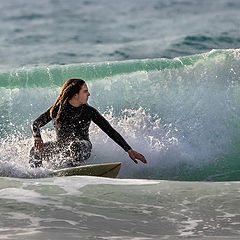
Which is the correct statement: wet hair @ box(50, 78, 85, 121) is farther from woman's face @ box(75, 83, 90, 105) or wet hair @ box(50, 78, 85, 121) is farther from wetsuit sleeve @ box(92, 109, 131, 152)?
wetsuit sleeve @ box(92, 109, 131, 152)

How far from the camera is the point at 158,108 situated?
9.65 metres

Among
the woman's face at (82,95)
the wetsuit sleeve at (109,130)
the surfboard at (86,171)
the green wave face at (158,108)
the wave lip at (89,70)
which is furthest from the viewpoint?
the wave lip at (89,70)

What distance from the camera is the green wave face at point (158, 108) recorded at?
303 inches

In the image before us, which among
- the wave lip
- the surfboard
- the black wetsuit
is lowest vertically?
the surfboard

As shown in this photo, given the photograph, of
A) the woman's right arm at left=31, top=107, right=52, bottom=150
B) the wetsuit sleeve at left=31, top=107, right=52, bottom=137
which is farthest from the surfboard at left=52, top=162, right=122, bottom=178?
the wetsuit sleeve at left=31, top=107, right=52, bottom=137

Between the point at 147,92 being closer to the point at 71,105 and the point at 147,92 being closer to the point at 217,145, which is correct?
the point at 217,145

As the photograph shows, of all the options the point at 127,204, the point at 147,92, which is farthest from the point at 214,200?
the point at 147,92

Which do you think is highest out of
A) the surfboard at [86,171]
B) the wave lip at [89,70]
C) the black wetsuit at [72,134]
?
the wave lip at [89,70]

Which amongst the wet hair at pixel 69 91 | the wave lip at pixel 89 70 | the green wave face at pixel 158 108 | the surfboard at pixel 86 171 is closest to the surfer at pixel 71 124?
the wet hair at pixel 69 91

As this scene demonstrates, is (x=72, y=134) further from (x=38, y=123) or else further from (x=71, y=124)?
(x=38, y=123)

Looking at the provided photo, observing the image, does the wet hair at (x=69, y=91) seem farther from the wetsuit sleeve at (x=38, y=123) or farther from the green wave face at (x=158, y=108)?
the green wave face at (x=158, y=108)

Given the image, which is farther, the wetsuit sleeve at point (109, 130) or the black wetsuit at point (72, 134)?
the black wetsuit at point (72, 134)

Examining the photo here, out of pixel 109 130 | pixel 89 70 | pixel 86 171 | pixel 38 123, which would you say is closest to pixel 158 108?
pixel 89 70

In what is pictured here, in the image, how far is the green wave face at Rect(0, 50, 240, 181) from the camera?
7.70 meters
